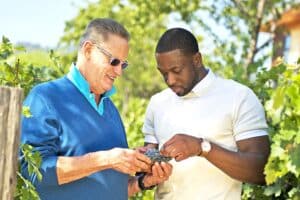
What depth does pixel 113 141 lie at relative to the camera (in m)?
3.77

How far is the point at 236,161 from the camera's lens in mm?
3758

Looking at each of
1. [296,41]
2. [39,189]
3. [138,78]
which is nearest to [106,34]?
[39,189]

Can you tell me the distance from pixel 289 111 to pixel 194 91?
0.66 metres

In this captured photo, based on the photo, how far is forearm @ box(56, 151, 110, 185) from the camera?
3.39m

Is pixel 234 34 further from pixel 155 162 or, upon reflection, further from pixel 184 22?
pixel 155 162

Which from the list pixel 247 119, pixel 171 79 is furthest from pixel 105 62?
pixel 247 119

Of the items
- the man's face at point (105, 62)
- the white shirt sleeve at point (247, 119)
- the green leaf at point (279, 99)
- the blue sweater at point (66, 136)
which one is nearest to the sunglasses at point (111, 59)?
the man's face at point (105, 62)

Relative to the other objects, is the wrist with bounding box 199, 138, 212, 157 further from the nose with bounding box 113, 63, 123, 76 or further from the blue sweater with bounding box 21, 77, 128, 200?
the nose with bounding box 113, 63, 123, 76

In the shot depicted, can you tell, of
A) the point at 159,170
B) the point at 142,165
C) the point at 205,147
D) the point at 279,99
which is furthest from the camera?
the point at 159,170

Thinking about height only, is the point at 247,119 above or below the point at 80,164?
above

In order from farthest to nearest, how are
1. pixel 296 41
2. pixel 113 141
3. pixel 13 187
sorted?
1. pixel 296 41
2. pixel 113 141
3. pixel 13 187

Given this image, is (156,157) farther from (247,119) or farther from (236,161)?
(247,119)

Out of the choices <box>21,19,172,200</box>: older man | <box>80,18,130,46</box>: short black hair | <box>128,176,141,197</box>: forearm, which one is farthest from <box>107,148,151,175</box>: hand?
<box>80,18,130,46</box>: short black hair

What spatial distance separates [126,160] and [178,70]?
0.72 meters
